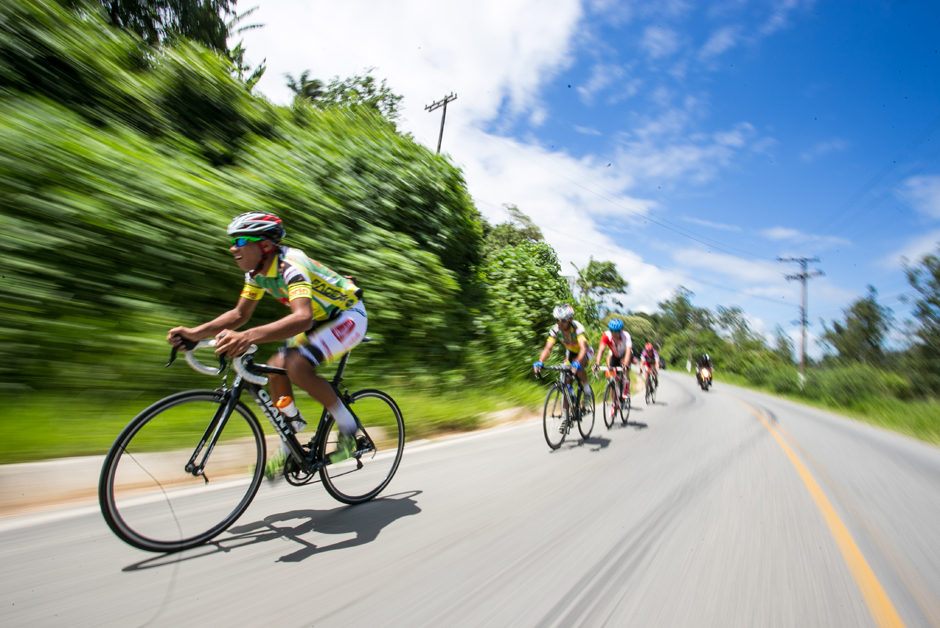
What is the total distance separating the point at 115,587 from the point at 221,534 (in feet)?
2.17

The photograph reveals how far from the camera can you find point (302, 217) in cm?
660

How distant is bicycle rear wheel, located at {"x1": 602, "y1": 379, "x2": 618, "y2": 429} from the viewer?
8.50 meters

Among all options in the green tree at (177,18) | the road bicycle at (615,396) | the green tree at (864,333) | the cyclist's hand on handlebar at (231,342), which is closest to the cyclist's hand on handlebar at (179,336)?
the cyclist's hand on handlebar at (231,342)

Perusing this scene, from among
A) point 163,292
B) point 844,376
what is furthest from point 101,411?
point 844,376

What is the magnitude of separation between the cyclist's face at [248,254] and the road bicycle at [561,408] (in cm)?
397

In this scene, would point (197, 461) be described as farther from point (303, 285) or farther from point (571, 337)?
point (571, 337)

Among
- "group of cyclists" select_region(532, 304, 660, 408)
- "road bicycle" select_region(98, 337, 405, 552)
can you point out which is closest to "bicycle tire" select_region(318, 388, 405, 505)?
"road bicycle" select_region(98, 337, 405, 552)

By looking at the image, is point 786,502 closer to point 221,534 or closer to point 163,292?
point 221,534

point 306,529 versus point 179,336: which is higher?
point 179,336

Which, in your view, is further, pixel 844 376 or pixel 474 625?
pixel 844 376

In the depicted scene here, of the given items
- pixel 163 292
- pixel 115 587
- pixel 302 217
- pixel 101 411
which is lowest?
pixel 115 587

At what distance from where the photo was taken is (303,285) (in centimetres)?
277

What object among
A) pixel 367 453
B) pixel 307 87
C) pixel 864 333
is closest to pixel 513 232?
pixel 307 87

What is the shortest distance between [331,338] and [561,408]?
13.3ft
